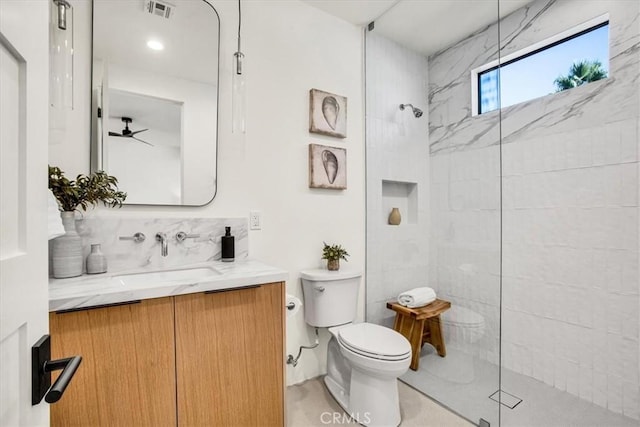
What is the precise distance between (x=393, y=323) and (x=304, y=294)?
2.35 ft

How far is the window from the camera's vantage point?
175 cm

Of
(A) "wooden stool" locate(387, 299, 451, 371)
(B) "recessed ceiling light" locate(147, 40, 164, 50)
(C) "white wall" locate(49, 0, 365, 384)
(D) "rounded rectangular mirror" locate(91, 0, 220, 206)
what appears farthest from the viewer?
(A) "wooden stool" locate(387, 299, 451, 371)

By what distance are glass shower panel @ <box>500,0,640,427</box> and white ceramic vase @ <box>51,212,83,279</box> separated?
2.28 meters

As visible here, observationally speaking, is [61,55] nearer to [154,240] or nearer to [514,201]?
[154,240]

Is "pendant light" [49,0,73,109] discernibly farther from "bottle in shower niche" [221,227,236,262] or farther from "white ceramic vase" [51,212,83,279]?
"bottle in shower niche" [221,227,236,262]

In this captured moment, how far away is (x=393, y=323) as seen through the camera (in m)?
2.24

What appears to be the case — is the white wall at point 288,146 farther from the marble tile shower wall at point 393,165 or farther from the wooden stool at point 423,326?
the wooden stool at point 423,326

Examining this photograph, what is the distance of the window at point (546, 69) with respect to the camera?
175 centimetres

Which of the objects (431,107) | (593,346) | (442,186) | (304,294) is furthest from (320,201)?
(593,346)

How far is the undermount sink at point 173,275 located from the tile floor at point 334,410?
94cm

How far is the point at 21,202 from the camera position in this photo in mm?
490

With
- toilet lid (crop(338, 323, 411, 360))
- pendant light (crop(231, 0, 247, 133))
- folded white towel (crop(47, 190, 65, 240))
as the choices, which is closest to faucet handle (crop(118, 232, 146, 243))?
folded white towel (crop(47, 190, 65, 240))

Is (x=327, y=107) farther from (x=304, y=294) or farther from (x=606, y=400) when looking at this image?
(x=606, y=400)

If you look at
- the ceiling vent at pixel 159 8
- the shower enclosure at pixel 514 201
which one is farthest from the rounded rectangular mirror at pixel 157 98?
the shower enclosure at pixel 514 201
